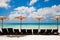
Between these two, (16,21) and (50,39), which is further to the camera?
(16,21)

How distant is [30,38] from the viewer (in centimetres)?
759

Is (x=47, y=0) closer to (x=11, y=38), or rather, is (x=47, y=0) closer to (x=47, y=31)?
(x=47, y=31)

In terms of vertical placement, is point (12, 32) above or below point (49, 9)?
below

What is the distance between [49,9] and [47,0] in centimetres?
48

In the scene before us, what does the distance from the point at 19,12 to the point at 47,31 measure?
6.45 ft

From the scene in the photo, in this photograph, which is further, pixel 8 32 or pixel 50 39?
pixel 8 32

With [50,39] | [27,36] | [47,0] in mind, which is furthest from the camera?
[47,0]

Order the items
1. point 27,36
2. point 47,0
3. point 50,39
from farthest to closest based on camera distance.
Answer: point 47,0
point 27,36
point 50,39

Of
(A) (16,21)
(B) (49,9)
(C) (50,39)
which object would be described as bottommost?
(C) (50,39)

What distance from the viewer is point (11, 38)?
762 cm

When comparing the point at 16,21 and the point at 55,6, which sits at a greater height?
the point at 55,6

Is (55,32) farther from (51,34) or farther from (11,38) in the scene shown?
(11,38)

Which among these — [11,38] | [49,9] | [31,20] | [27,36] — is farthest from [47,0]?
[11,38]

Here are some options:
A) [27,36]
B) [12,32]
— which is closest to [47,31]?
[27,36]
